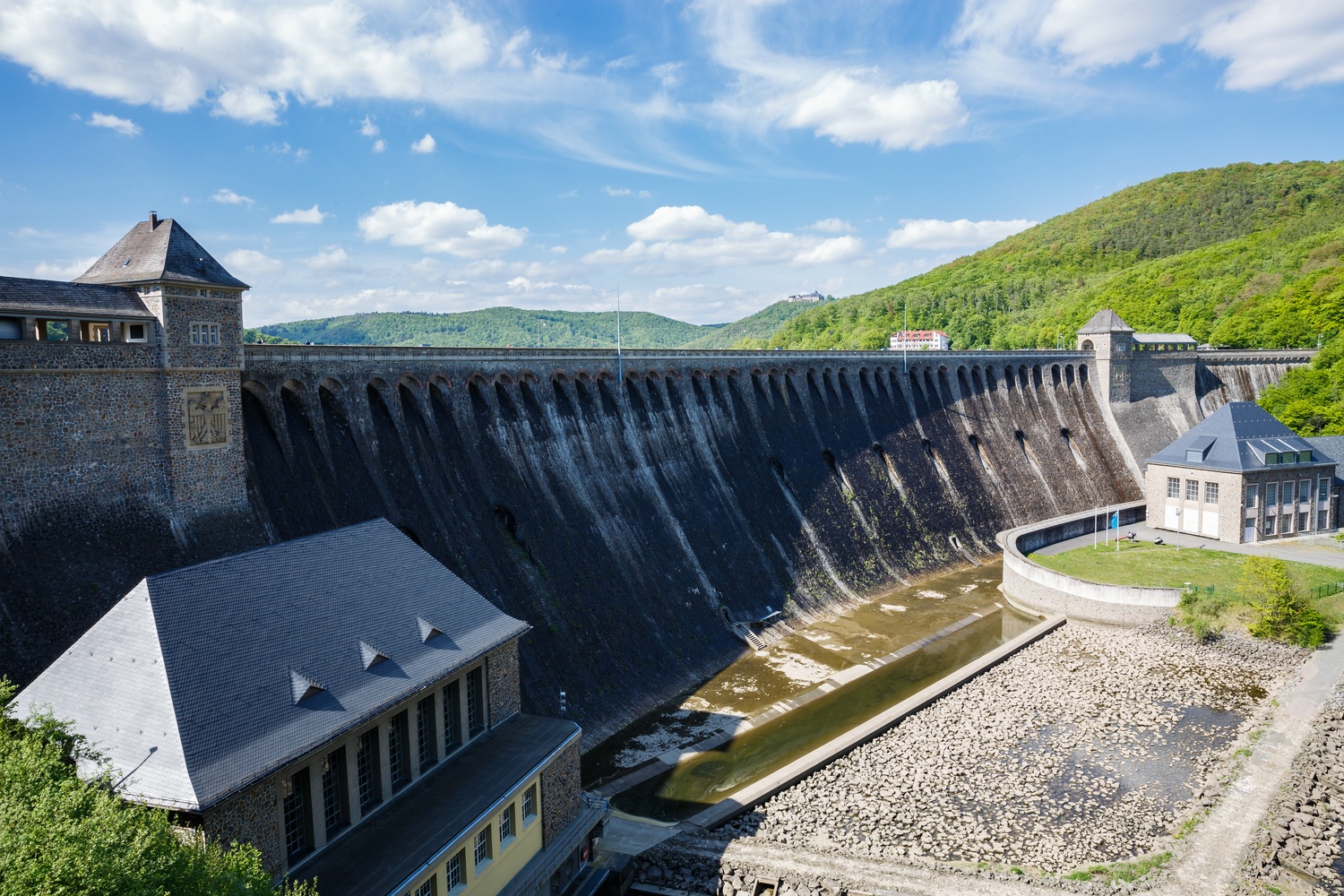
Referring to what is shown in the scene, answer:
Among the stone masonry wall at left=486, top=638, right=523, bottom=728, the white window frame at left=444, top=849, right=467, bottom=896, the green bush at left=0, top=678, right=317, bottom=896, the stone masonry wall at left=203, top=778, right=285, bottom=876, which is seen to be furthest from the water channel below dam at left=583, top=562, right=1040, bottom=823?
the green bush at left=0, top=678, right=317, bottom=896

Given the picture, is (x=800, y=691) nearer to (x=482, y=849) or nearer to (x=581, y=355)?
(x=581, y=355)

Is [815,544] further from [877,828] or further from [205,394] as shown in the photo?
[205,394]

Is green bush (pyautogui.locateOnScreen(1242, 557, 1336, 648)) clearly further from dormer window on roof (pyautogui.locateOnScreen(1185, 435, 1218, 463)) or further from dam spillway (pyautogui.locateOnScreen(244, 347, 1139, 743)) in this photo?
dam spillway (pyautogui.locateOnScreen(244, 347, 1139, 743))

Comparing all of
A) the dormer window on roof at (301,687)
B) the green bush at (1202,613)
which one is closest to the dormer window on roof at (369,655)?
the dormer window on roof at (301,687)

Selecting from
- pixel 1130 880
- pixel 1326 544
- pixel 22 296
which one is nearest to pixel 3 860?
pixel 22 296

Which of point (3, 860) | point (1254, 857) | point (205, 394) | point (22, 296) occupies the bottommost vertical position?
point (1254, 857)

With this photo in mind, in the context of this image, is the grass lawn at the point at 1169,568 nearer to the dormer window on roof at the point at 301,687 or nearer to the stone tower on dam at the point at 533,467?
the stone tower on dam at the point at 533,467
